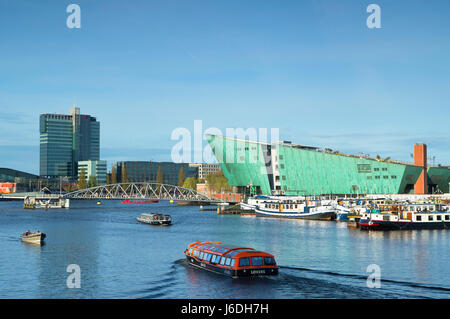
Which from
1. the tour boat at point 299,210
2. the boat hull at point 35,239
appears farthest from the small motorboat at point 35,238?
the tour boat at point 299,210

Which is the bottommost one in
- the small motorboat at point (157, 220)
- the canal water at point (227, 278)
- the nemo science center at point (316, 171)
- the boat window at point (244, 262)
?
the canal water at point (227, 278)

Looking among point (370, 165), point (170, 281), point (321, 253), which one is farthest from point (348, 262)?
point (370, 165)

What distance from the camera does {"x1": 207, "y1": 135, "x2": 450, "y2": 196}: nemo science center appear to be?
14262cm

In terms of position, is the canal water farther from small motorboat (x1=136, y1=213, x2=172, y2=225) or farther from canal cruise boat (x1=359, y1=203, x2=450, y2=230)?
small motorboat (x1=136, y1=213, x2=172, y2=225)

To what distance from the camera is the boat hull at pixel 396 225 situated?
79.3 m

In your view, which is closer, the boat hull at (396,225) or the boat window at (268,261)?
the boat window at (268,261)

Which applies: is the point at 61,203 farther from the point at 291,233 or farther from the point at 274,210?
the point at 291,233

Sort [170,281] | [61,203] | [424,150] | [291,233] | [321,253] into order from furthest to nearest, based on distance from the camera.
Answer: [61,203] → [424,150] → [291,233] → [321,253] → [170,281]

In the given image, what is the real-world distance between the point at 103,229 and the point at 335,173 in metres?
81.2

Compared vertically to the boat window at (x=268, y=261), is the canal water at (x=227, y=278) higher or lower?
lower

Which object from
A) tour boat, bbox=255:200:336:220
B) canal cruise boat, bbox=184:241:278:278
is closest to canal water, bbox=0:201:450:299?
canal cruise boat, bbox=184:241:278:278

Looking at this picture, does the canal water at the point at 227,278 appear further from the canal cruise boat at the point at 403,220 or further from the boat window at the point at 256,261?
the canal cruise boat at the point at 403,220

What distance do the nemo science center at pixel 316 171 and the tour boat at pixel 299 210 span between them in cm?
3406

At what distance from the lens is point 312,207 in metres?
110
